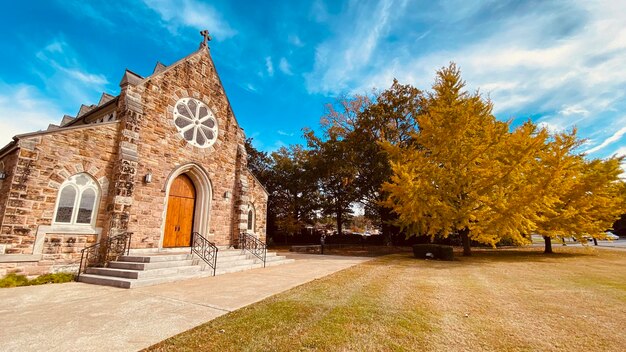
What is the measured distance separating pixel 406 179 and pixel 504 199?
4.78 m

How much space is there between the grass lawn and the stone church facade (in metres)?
6.92

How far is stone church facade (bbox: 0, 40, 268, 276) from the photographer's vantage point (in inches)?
308

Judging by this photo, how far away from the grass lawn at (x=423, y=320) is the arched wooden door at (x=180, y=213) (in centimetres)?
688

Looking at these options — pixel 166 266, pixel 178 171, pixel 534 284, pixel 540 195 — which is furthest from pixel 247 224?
pixel 540 195

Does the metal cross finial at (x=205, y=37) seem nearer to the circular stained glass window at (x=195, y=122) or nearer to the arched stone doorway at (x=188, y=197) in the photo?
the circular stained glass window at (x=195, y=122)

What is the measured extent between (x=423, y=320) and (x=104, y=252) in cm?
981

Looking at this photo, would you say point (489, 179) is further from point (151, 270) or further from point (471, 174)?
point (151, 270)

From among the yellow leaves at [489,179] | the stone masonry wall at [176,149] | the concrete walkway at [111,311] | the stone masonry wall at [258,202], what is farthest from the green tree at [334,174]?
the concrete walkway at [111,311]

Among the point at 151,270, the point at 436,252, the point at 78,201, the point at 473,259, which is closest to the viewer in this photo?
the point at 151,270

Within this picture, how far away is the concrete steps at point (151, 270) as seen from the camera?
291 inches

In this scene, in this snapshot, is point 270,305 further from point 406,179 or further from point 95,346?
point 406,179

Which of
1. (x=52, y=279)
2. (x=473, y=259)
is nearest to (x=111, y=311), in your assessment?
(x=52, y=279)

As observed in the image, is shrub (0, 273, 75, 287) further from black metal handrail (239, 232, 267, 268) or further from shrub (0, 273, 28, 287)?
black metal handrail (239, 232, 267, 268)

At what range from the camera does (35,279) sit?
745 cm
